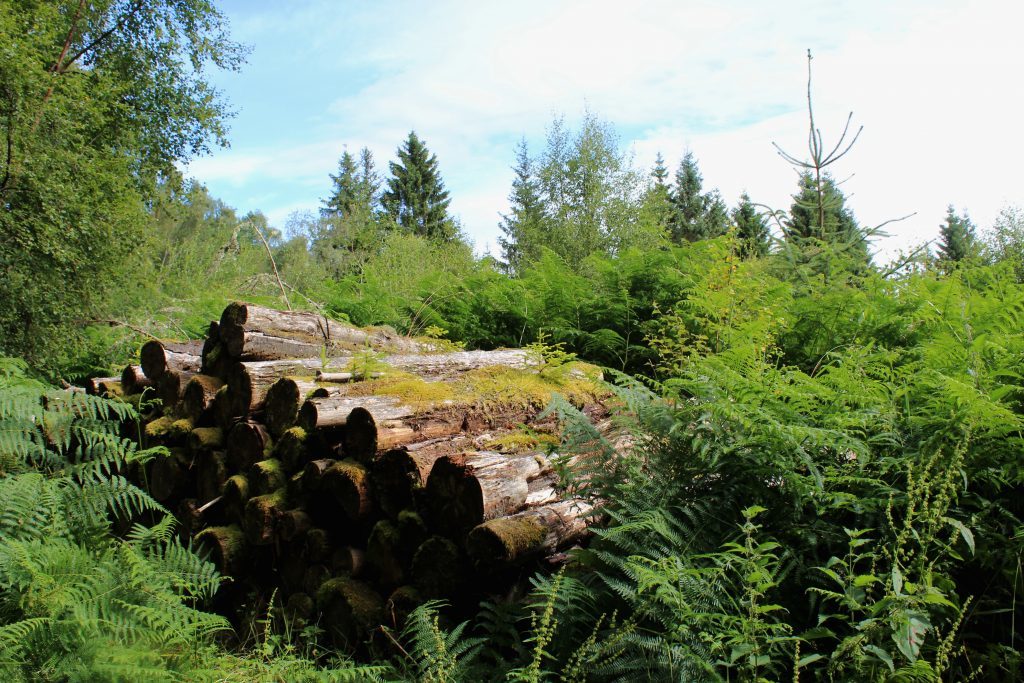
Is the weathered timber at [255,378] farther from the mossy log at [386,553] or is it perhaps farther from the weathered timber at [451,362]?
the mossy log at [386,553]

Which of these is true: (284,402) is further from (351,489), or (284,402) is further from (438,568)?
(438,568)

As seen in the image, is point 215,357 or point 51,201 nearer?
point 215,357

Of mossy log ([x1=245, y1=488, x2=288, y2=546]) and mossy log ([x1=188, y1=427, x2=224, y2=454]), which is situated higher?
mossy log ([x1=188, y1=427, x2=224, y2=454])

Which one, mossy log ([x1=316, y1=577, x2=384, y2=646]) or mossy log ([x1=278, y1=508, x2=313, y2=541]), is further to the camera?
mossy log ([x1=278, y1=508, x2=313, y2=541])

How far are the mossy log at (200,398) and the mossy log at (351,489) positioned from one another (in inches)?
68.2

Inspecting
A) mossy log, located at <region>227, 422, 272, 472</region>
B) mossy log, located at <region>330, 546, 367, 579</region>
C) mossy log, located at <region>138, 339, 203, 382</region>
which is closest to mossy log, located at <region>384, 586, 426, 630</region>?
mossy log, located at <region>330, 546, 367, 579</region>

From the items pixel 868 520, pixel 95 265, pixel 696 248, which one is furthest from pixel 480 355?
pixel 95 265

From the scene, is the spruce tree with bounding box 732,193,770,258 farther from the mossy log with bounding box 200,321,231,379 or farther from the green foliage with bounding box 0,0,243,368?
the green foliage with bounding box 0,0,243,368

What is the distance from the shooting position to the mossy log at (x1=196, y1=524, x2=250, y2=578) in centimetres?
367

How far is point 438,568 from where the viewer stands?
269 cm

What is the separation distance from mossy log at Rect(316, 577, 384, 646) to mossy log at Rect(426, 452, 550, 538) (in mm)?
493

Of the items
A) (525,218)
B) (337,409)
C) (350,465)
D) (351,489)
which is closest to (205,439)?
(337,409)

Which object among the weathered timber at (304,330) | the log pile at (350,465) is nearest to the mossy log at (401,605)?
the log pile at (350,465)

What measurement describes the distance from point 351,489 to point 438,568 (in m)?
0.71
